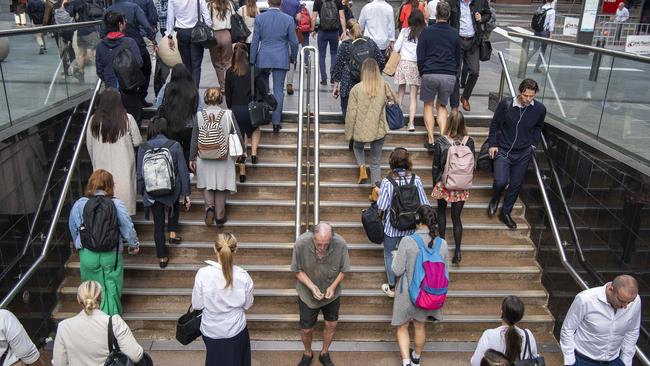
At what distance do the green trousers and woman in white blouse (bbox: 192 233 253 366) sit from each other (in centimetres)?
133

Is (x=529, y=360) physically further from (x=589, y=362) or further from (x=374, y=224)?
(x=374, y=224)

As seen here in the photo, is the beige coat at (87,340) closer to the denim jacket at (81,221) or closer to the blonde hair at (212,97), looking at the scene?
the denim jacket at (81,221)

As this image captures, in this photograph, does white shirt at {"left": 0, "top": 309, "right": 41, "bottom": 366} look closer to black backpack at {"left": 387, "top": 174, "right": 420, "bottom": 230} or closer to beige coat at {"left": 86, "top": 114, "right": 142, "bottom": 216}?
beige coat at {"left": 86, "top": 114, "right": 142, "bottom": 216}

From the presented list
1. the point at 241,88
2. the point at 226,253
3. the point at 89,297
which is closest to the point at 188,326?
the point at 226,253

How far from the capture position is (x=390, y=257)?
5.83m

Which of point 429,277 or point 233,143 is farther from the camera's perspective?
point 233,143

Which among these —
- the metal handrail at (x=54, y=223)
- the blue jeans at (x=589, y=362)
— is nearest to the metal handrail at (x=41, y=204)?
the metal handrail at (x=54, y=223)

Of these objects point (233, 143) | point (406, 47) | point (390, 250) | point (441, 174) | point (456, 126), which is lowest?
point (390, 250)

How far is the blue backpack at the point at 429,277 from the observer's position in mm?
4887

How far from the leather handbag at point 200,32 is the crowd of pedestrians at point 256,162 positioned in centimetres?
4

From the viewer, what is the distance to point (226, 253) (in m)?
4.27

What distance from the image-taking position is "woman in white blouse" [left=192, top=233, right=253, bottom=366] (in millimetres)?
4344

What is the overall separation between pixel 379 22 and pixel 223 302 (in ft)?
18.6

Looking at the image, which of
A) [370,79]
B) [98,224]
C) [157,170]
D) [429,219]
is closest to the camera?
[429,219]
